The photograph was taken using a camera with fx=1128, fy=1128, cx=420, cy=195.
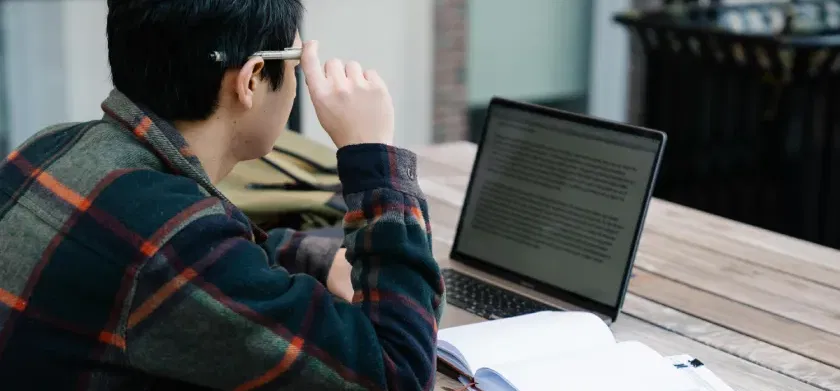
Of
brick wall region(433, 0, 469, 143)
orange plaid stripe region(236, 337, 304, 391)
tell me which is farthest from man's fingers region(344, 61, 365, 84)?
brick wall region(433, 0, 469, 143)

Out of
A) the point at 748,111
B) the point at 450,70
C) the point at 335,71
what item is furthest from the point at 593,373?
the point at 450,70

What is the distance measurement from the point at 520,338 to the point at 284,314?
0.41 m

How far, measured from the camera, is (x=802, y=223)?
3357mm

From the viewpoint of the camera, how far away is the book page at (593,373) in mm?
1236

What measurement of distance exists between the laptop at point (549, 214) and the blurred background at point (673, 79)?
1.63m

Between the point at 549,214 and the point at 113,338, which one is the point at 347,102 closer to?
the point at 113,338

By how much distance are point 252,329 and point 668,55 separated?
2.80m

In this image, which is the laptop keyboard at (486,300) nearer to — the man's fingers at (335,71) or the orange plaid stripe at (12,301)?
the man's fingers at (335,71)

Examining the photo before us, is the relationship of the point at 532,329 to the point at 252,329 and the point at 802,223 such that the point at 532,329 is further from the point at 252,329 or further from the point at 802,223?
the point at 802,223

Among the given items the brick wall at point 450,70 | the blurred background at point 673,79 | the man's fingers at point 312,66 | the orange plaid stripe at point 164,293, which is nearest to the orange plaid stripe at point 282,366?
the orange plaid stripe at point 164,293

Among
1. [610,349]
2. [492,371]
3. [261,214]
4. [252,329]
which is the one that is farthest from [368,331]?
[261,214]

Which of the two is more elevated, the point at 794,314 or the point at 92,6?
the point at 92,6

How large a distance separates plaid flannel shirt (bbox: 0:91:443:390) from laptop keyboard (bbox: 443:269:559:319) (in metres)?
0.42

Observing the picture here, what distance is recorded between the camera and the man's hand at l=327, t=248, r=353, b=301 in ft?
4.99
